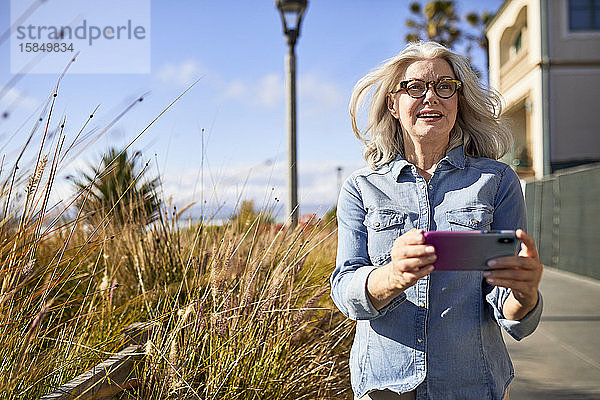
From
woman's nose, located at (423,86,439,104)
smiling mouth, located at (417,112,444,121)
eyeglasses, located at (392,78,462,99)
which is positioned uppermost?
eyeglasses, located at (392,78,462,99)

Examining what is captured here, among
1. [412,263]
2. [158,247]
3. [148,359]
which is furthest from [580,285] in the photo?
[412,263]

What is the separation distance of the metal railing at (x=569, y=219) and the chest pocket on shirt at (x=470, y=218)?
9802 millimetres

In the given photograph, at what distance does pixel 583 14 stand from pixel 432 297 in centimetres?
2000

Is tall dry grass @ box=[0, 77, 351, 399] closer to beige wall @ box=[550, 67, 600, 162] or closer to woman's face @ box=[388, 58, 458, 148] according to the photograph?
woman's face @ box=[388, 58, 458, 148]

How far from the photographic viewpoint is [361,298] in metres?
1.96

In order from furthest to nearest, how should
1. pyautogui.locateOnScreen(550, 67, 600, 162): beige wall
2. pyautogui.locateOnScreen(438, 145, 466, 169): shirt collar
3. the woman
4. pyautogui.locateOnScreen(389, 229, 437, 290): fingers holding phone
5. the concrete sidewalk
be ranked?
1. pyautogui.locateOnScreen(550, 67, 600, 162): beige wall
2. the concrete sidewalk
3. pyautogui.locateOnScreen(438, 145, 466, 169): shirt collar
4. the woman
5. pyautogui.locateOnScreen(389, 229, 437, 290): fingers holding phone

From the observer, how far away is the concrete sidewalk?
4844 mm

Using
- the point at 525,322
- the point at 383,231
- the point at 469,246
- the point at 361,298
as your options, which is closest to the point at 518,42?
the point at 383,231

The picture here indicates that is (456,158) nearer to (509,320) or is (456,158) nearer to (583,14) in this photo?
(509,320)

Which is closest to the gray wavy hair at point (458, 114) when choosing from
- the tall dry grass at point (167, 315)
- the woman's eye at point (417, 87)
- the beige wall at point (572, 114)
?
the woman's eye at point (417, 87)

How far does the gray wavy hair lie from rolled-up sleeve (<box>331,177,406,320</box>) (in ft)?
0.59

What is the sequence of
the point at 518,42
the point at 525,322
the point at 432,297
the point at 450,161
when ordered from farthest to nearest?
the point at 518,42, the point at 450,161, the point at 432,297, the point at 525,322

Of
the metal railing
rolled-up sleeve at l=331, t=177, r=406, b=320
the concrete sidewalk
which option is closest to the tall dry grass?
rolled-up sleeve at l=331, t=177, r=406, b=320

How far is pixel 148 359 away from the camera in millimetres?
3094
